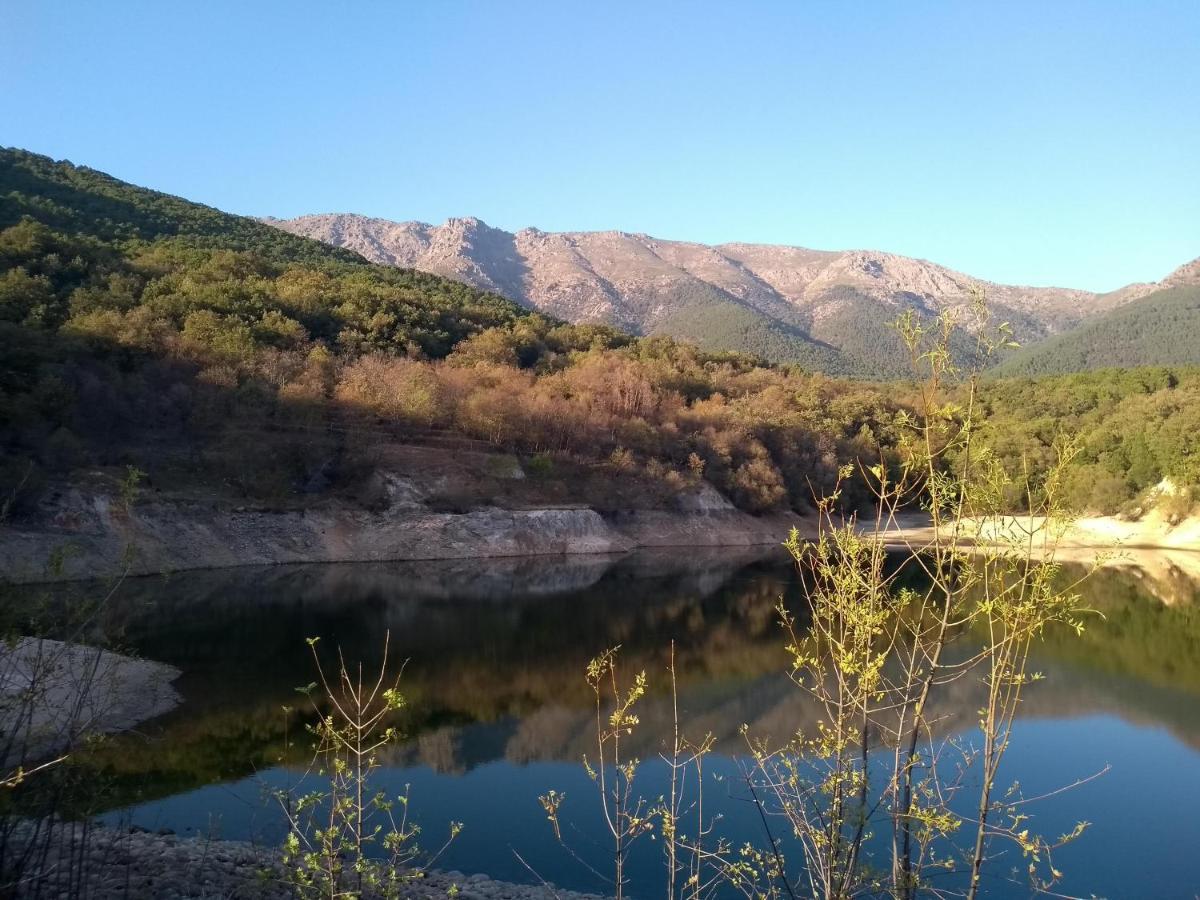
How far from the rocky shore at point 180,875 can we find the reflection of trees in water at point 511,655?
121 inches

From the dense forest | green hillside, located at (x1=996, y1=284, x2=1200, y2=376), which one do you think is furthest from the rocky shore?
green hillside, located at (x1=996, y1=284, x2=1200, y2=376)

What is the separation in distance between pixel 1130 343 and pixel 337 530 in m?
132

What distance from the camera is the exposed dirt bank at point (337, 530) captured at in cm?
3372

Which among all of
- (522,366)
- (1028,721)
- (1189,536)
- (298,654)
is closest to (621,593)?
(298,654)

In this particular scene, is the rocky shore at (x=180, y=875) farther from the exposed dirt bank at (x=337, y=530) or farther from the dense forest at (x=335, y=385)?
the dense forest at (x=335, y=385)

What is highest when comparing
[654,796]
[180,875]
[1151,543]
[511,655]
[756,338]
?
[756,338]

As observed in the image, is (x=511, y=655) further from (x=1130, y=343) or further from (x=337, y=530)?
(x=1130, y=343)

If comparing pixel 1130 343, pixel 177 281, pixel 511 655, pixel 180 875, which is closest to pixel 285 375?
pixel 177 281

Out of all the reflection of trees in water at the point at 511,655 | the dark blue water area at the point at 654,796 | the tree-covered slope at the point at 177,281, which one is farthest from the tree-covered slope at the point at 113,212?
the dark blue water area at the point at 654,796

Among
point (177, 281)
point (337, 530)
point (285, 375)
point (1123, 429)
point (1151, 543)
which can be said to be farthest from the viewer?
point (1123, 429)

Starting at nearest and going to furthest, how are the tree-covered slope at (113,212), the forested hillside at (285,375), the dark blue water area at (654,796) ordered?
the dark blue water area at (654,796)
the forested hillside at (285,375)
the tree-covered slope at (113,212)

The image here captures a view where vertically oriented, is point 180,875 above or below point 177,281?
below

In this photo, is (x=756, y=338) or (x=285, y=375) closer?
(x=285, y=375)

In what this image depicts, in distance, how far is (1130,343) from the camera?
133 m
